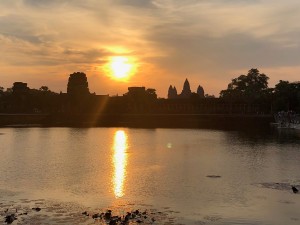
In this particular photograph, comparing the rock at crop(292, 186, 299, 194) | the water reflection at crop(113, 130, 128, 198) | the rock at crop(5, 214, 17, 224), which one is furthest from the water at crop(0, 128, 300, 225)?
the rock at crop(5, 214, 17, 224)

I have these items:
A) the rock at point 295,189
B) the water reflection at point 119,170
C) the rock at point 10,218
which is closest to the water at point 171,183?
the water reflection at point 119,170

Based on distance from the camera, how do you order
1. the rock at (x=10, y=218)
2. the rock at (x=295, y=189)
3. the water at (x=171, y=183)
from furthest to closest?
1. the rock at (x=295, y=189)
2. the water at (x=171, y=183)
3. the rock at (x=10, y=218)

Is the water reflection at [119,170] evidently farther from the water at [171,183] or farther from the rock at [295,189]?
the rock at [295,189]

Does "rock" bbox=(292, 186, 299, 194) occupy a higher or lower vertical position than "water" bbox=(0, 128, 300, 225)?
higher

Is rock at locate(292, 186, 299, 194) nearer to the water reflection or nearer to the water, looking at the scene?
the water

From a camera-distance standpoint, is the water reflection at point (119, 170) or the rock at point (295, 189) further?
the water reflection at point (119, 170)

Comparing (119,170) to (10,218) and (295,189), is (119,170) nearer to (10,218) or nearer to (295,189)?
(295,189)

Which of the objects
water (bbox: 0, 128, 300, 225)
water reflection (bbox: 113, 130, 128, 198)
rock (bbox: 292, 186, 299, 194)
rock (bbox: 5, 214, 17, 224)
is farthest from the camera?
water reflection (bbox: 113, 130, 128, 198)

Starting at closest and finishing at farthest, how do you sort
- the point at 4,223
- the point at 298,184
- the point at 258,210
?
the point at 4,223, the point at 258,210, the point at 298,184

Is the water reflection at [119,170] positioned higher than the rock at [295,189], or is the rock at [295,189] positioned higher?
the rock at [295,189]

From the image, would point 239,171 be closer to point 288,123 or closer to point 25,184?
point 25,184

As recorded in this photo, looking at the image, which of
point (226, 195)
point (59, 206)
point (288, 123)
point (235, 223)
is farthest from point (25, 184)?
point (288, 123)

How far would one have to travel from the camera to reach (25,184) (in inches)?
1698

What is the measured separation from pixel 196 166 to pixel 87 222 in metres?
30.2
